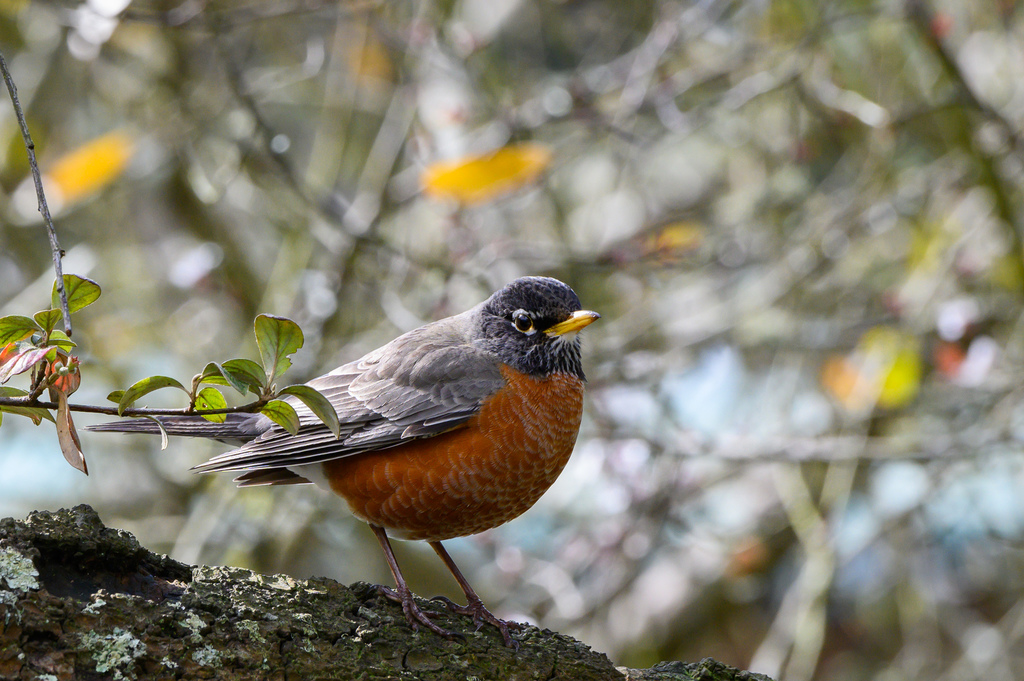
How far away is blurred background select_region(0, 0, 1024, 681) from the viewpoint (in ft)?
15.9

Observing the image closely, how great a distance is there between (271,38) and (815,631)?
5.48 metres

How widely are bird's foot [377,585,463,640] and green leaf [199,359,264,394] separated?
93 cm

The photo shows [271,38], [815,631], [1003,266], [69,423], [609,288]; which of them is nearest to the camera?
[69,423]

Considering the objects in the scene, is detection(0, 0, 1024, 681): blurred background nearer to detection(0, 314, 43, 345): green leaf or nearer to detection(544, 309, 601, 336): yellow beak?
detection(544, 309, 601, 336): yellow beak

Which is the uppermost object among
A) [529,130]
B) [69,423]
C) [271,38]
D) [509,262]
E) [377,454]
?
[271,38]

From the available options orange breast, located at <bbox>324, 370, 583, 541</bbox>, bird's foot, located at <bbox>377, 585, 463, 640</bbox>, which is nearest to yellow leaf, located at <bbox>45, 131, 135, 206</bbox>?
orange breast, located at <bbox>324, 370, 583, 541</bbox>

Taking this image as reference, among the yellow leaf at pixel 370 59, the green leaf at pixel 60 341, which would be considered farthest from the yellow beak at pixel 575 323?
the yellow leaf at pixel 370 59

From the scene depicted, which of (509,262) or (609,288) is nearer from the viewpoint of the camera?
(509,262)

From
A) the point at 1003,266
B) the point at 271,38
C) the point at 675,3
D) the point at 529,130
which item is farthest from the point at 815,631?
the point at 271,38

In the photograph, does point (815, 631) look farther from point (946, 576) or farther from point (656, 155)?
point (656, 155)

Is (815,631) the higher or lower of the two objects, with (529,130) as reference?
lower

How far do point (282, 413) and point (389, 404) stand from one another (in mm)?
1525

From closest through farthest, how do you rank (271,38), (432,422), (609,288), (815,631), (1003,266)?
(432,422) < (815,631) < (1003,266) < (609,288) < (271,38)

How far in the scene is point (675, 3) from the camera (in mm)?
5141
